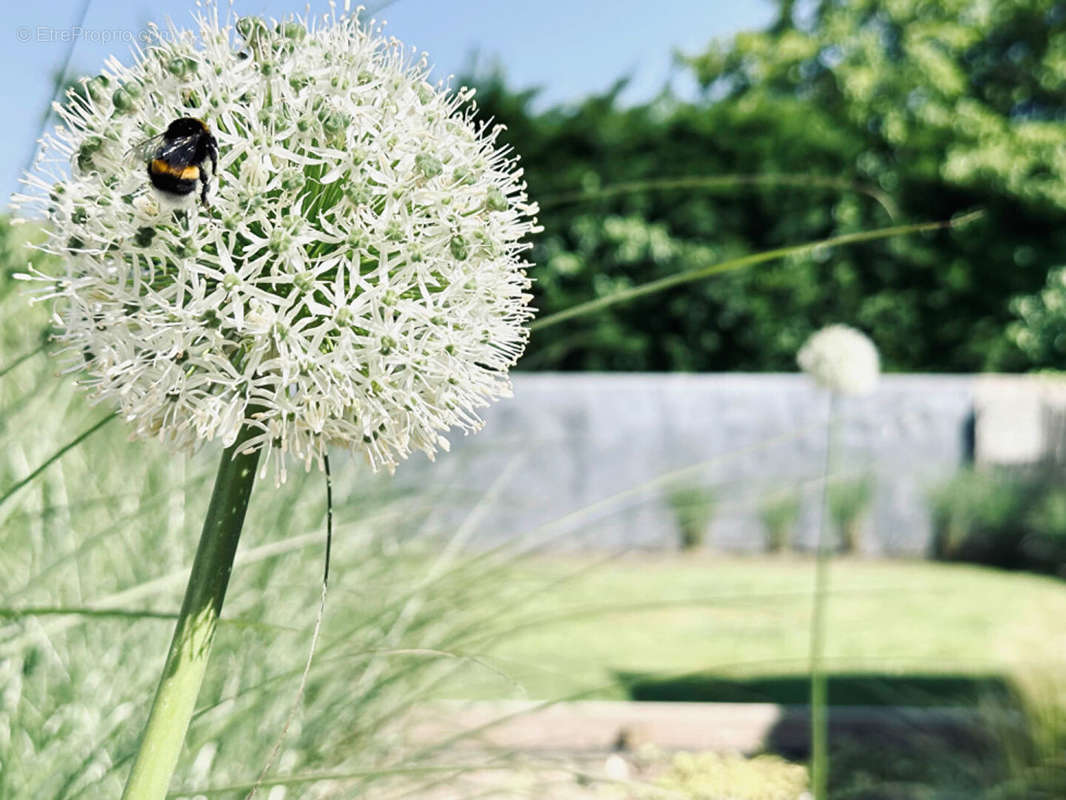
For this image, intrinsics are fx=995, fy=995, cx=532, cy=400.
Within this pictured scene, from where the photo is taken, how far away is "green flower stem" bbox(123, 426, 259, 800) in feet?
1.95

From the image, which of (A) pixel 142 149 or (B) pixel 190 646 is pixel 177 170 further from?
(B) pixel 190 646

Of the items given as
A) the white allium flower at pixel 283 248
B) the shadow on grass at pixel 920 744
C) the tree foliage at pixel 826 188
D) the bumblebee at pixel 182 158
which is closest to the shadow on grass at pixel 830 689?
the shadow on grass at pixel 920 744

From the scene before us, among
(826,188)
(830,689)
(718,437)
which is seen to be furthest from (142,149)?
(718,437)

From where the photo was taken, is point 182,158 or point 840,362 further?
point 840,362

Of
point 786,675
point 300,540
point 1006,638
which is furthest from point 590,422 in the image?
point 300,540

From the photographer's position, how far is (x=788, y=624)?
4184mm

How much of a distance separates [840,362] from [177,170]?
2.67m

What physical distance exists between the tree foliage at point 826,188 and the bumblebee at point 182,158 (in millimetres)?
4396

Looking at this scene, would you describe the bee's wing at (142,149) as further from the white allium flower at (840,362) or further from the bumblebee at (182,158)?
the white allium flower at (840,362)

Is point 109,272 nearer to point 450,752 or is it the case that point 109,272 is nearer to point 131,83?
point 131,83

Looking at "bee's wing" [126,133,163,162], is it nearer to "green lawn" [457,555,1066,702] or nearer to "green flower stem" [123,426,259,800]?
"green flower stem" [123,426,259,800]

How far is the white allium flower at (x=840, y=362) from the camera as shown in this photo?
9.92 ft

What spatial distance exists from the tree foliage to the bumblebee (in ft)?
14.4

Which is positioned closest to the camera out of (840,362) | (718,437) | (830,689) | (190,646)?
(190,646)
